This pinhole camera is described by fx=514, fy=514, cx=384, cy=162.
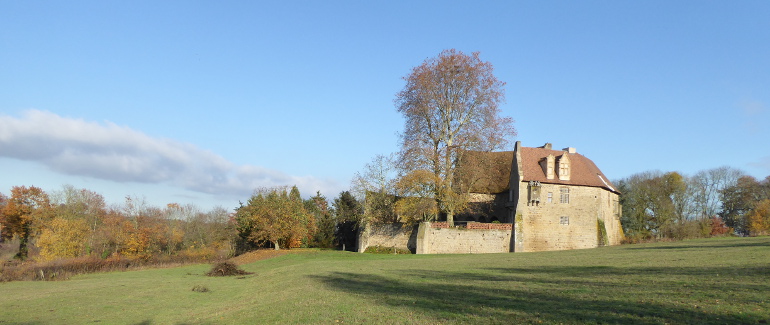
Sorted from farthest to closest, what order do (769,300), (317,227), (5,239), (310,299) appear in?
(5,239) → (317,227) → (310,299) → (769,300)

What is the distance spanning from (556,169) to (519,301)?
35.0 metres

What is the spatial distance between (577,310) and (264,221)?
41.1 m

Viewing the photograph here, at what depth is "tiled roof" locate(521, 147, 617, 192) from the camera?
4566 centimetres

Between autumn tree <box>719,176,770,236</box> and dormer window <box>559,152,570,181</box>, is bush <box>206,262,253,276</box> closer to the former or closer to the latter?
dormer window <box>559,152,570,181</box>

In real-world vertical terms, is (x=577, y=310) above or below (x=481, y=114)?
below

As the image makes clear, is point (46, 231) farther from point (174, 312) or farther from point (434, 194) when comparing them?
point (174, 312)

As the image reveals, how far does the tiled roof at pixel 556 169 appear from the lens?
45.7 meters

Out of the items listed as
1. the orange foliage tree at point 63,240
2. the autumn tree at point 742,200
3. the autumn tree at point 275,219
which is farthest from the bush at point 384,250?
the autumn tree at point 742,200

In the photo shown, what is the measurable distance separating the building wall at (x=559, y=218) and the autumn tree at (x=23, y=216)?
54.4m

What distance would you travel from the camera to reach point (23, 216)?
2382 inches

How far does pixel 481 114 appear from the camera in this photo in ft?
150

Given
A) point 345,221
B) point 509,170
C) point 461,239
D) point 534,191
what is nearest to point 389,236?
point 461,239

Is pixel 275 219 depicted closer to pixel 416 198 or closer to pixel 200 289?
pixel 416 198

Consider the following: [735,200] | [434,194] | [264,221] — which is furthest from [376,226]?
[735,200]
